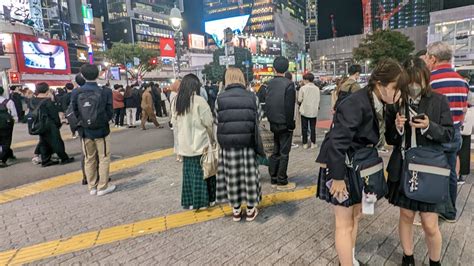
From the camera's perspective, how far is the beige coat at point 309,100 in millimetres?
7215

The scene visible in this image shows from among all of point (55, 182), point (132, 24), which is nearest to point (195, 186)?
point (55, 182)

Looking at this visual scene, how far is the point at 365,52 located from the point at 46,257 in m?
48.0

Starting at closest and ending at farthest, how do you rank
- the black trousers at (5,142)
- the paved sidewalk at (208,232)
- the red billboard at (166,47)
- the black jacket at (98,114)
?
the paved sidewalk at (208,232) → the black jacket at (98,114) → the black trousers at (5,142) → the red billboard at (166,47)

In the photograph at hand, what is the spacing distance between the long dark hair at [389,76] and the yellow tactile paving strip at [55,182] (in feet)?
18.3

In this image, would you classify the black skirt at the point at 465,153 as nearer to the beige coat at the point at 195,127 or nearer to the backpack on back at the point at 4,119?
the beige coat at the point at 195,127

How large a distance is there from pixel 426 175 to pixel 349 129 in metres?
0.65

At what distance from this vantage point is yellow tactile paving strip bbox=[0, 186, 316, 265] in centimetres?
316

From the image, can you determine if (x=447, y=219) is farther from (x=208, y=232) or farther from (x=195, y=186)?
(x=195, y=186)

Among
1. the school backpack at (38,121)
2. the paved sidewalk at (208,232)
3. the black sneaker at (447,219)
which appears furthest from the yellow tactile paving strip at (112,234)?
the school backpack at (38,121)

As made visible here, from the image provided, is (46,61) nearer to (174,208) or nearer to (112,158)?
(112,158)

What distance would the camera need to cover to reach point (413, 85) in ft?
7.35

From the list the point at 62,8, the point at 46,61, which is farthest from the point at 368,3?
the point at 46,61

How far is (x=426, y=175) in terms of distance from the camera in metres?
2.08

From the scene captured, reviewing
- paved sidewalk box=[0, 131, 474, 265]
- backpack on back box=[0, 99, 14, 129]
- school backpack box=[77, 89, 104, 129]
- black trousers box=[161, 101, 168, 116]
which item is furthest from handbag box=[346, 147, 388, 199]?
black trousers box=[161, 101, 168, 116]
